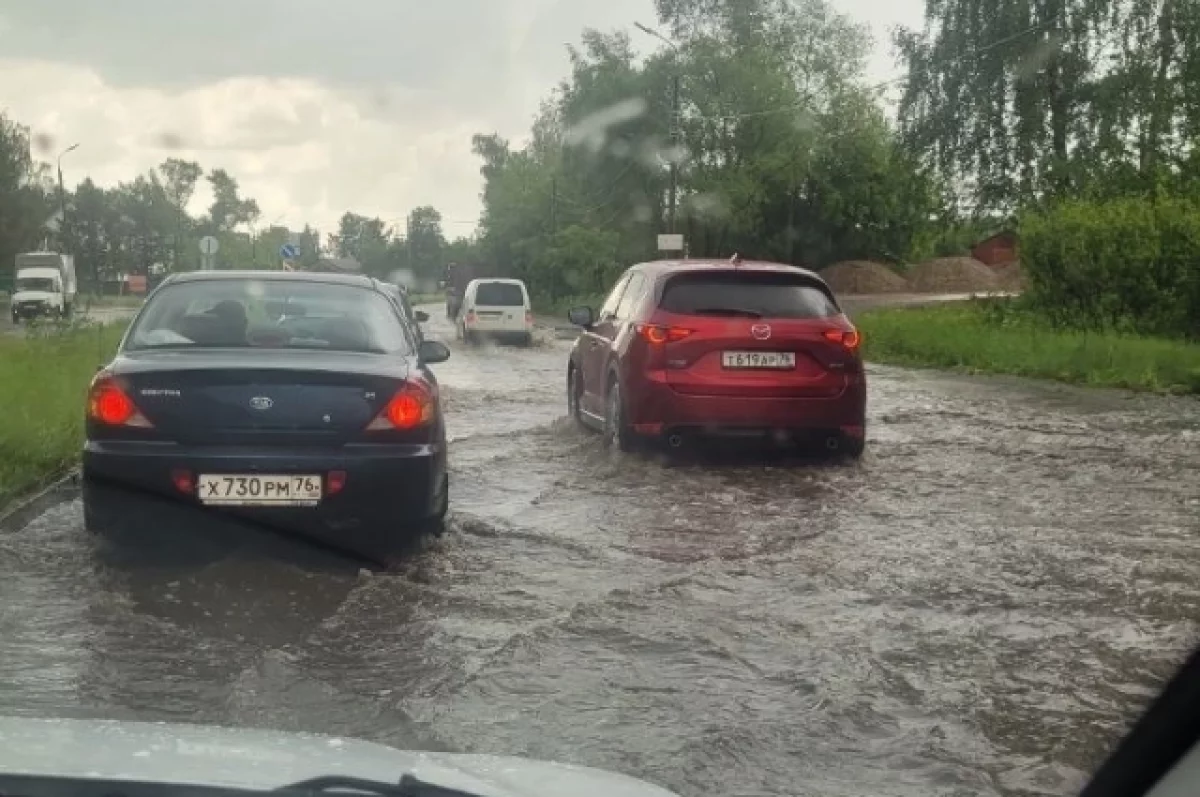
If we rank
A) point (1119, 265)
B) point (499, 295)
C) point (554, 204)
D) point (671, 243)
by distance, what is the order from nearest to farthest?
point (1119, 265), point (499, 295), point (671, 243), point (554, 204)

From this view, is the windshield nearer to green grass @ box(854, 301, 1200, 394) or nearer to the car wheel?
green grass @ box(854, 301, 1200, 394)

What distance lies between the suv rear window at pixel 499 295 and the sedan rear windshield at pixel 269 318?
28297 mm

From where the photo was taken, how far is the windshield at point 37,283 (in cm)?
5428

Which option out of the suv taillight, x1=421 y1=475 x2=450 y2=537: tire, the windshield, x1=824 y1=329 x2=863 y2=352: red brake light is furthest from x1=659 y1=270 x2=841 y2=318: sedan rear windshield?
the windshield

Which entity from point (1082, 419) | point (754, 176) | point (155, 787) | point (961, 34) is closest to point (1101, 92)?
point (961, 34)

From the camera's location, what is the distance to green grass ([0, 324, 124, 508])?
32.0 feet

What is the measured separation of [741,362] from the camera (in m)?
11.1

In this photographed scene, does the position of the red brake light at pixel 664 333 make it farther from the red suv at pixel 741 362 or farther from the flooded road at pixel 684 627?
the flooded road at pixel 684 627

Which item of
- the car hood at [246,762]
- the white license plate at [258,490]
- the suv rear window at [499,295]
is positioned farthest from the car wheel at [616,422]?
the suv rear window at [499,295]

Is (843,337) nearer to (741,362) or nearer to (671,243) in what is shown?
(741,362)

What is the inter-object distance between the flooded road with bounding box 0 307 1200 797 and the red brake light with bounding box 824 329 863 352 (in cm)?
106

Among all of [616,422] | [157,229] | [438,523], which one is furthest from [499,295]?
[157,229]

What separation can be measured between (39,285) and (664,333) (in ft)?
158

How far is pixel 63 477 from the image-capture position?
9.99m
